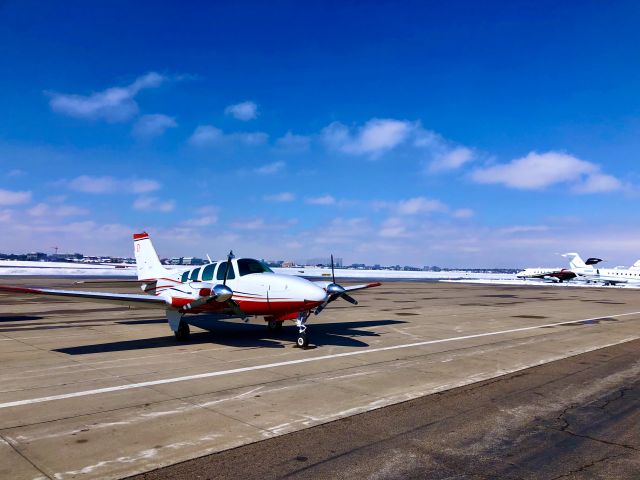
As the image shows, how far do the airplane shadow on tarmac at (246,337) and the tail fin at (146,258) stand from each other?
2301mm

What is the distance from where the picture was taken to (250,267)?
15398 millimetres

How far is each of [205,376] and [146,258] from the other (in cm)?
1169

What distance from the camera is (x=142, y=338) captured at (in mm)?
16234

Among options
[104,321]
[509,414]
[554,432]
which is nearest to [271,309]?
[509,414]

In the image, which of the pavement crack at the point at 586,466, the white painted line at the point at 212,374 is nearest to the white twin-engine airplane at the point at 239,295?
the white painted line at the point at 212,374

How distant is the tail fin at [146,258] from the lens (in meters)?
20.3

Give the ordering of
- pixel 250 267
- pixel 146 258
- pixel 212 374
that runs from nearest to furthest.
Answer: pixel 212 374 → pixel 250 267 → pixel 146 258

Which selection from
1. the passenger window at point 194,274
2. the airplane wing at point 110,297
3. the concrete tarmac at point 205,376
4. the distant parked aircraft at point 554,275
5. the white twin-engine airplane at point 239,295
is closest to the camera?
the concrete tarmac at point 205,376

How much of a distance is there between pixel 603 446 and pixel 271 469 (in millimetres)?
4803

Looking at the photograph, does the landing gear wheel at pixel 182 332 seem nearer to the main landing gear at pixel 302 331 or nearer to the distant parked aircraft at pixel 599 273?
the main landing gear at pixel 302 331

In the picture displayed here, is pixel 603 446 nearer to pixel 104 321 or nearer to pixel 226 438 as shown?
pixel 226 438

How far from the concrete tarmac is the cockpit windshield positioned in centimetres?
242

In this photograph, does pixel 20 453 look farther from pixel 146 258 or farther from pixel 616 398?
pixel 146 258

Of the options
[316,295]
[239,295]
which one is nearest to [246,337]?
[239,295]
